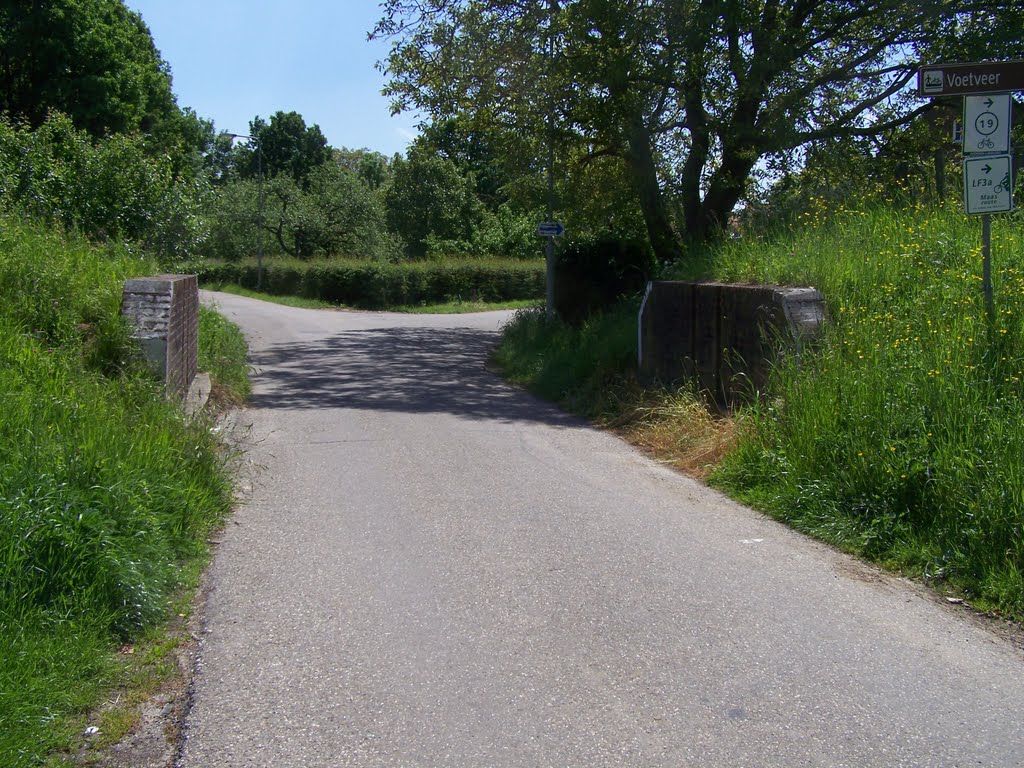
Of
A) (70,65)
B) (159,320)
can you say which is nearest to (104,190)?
(159,320)

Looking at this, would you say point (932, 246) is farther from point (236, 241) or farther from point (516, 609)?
point (236, 241)

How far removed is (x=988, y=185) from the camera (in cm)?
705

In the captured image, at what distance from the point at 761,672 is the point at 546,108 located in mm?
12750

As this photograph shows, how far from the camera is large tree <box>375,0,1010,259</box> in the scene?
554 inches

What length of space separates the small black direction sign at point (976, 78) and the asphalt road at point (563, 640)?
3398mm

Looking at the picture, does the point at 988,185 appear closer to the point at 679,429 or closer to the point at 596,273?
the point at 679,429

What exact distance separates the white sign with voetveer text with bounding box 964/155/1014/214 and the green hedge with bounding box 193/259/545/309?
117ft

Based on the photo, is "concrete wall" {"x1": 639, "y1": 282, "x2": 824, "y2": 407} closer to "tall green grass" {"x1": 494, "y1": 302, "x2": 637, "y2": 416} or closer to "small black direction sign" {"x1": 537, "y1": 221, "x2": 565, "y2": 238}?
"tall green grass" {"x1": 494, "y1": 302, "x2": 637, "y2": 416}

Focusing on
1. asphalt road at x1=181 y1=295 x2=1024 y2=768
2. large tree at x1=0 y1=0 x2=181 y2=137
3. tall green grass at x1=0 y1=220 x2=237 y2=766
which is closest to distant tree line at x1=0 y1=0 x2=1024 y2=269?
tall green grass at x1=0 y1=220 x2=237 y2=766

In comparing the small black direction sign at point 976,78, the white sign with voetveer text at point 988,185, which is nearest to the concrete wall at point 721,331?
the white sign with voetveer text at point 988,185

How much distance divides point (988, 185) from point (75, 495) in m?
6.32

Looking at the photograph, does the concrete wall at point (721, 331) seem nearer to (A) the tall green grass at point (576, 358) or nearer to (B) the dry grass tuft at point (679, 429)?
(B) the dry grass tuft at point (679, 429)

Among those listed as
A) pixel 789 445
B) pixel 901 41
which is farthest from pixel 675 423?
pixel 901 41

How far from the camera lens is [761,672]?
4398 millimetres
